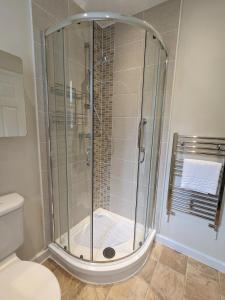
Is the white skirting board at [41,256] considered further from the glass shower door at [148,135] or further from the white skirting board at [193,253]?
the white skirting board at [193,253]

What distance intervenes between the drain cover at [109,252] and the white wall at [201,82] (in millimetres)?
825

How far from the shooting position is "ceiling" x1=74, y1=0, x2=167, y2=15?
1479 mm

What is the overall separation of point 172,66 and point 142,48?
14.1 inches

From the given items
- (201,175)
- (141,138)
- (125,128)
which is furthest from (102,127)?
(201,175)

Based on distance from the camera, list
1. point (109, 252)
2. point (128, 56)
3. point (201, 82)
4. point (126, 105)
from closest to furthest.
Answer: point (201, 82), point (109, 252), point (128, 56), point (126, 105)

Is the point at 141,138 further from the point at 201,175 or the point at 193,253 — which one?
the point at 193,253

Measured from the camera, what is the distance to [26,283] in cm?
88

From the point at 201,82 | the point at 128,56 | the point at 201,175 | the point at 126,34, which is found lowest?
the point at 201,175

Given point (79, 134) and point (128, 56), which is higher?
point (128, 56)

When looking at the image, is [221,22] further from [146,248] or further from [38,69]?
[146,248]

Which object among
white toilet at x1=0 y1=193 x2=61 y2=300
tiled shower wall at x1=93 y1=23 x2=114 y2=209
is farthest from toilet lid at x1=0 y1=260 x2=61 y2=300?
tiled shower wall at x1=93 y1=23 x2=114 y2=209

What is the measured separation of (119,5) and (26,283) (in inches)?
93.4

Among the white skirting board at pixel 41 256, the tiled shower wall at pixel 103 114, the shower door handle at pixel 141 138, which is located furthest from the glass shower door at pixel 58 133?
the shower door handle at pixel 141 138

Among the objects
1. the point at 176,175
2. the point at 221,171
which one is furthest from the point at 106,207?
the point at 221,171
